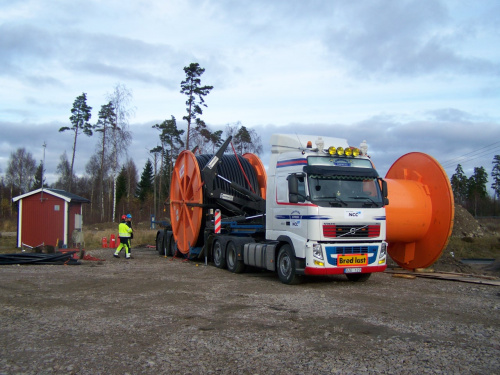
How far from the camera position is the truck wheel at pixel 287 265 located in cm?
1103

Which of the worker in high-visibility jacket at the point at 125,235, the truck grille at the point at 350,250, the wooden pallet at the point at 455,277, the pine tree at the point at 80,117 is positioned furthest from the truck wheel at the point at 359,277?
the pine tree at the point at 80,117

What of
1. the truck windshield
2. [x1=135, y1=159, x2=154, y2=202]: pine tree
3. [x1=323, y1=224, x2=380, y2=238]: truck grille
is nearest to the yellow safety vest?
the truck windshield

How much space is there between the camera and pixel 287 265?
37.3ft

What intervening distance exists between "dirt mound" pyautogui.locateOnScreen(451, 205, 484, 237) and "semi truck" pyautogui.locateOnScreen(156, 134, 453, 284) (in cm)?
2599

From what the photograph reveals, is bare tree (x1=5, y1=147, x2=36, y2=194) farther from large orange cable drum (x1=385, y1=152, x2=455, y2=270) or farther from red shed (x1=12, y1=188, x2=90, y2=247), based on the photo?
large orange cable drum (x1=385, y1=152, x2=455, y2=270)

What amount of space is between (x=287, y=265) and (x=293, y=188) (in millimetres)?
1927

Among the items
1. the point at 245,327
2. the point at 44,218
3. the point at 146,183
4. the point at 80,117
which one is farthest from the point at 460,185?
the point at 245,327

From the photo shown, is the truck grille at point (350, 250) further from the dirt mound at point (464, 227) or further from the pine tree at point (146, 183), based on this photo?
the pine tree at point (146, 183)

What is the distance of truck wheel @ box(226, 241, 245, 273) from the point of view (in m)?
13.6

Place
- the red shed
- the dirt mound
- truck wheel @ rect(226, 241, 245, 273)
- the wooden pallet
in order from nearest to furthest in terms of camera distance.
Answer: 1. the wooden pallet
2. truck wheel @ rect(226, 241, 245, 273)
3. the red shed
4. the dirt mound

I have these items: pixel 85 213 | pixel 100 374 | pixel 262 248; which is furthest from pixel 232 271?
pixel 85 213

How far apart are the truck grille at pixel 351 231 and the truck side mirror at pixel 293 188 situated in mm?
906

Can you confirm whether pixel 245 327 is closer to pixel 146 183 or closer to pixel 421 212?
pixel 421 212

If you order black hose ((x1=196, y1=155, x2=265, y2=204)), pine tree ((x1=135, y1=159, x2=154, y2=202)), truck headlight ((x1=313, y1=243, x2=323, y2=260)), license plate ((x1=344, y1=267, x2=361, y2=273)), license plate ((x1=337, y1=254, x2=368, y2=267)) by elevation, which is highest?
pine tree ((x1=135, y1=159, x2=154, y2=202))
